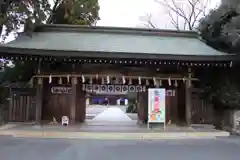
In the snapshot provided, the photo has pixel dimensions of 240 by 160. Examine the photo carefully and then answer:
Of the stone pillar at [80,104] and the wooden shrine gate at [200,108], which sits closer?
the stone pillar at [80,104]

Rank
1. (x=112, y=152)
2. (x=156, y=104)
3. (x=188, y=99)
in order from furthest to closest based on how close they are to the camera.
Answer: (x=188, y=99)
(x=156, y=104)
(x=112, y=152)

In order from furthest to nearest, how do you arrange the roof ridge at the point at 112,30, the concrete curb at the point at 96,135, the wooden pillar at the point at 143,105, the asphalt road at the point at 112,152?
the roof ridge at the point at 112,30 < the wooden pillar at the point at 143,105 < the concrete curb at the point at 96,135 < the asphalt road at the point at 112,152

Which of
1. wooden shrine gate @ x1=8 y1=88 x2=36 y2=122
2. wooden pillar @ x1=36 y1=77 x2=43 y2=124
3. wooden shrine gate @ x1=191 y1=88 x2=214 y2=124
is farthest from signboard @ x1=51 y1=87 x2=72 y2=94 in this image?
wooden shrine gate @ x1=191 y1=88 x2=214 y2=124

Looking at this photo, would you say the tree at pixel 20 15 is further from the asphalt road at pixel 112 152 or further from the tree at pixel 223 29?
the tree at pixel 223 29

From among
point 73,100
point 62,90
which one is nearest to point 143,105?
point 73,100

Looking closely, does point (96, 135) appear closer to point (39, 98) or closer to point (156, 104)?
point (156, 104)

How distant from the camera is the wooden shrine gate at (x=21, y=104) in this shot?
19.8 meters

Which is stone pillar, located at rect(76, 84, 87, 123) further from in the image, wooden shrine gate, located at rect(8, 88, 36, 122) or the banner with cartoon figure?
the banner with cartoon figure

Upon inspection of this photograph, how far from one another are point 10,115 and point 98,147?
9594 mm

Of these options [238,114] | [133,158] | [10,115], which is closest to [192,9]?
[238,114]

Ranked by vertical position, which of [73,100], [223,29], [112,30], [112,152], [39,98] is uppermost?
[112,30]

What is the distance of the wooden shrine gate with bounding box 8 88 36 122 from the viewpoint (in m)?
19.8

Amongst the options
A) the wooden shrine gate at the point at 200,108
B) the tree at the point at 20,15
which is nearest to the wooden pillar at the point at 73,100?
the tree at the point at 20,15

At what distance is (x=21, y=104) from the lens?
65.0 ft
